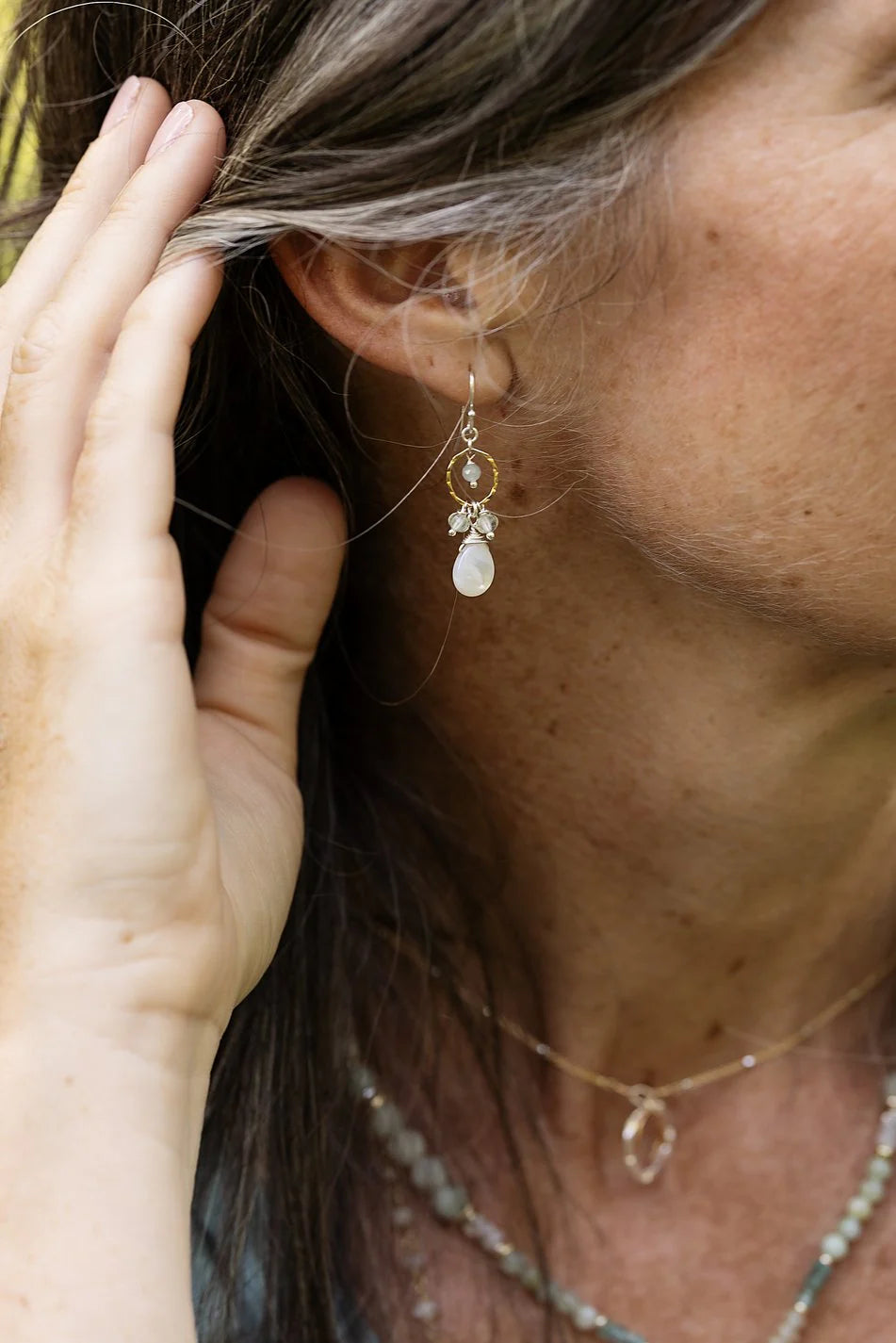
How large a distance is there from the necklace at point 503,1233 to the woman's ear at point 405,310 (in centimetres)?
88

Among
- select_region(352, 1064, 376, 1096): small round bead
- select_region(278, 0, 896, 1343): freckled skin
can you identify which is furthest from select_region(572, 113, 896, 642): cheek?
select_region(352, 1064, 376, 1096): small round bead

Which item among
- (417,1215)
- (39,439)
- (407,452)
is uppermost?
(407,452)

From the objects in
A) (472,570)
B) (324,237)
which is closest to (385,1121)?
(472,570)

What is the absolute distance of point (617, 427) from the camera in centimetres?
120

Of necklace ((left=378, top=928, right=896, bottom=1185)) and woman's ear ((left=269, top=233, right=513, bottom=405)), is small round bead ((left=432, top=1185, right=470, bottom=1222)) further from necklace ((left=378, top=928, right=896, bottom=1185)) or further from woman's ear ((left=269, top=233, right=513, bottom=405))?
woman's ear ((left=269, top=233, right=513, bottom=405))

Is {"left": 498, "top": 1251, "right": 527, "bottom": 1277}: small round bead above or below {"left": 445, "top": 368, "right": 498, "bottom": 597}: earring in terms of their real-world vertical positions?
below

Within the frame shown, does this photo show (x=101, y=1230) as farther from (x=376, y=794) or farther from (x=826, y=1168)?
(x=826, y=1168)

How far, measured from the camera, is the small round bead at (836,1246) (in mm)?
1572

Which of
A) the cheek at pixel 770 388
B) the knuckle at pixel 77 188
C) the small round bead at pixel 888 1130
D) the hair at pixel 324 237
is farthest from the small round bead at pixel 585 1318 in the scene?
the knuckle at pixel 77 188

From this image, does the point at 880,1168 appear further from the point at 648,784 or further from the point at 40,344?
the point at 40,344

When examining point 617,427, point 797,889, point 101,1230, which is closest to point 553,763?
point 797,889

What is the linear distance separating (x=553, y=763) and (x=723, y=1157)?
1.75ft

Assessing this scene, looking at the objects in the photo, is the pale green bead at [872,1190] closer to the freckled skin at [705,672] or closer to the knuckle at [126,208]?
the freckled skin at [705,672]

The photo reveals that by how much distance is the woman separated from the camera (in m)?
1.08
